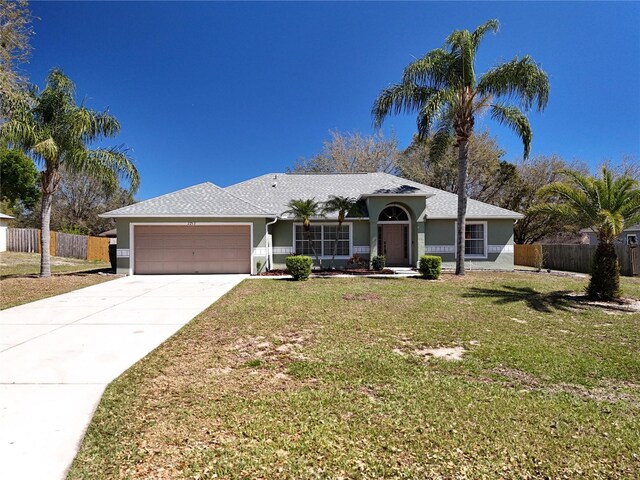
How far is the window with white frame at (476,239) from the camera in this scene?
17.5 m

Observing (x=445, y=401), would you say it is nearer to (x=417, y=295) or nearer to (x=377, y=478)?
(x=377, y=478)

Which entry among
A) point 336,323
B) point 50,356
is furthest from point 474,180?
point 50,356

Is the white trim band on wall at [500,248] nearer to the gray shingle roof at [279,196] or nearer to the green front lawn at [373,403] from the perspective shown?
the gray shingle roof at [279,196]

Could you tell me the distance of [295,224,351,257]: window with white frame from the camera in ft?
56.2

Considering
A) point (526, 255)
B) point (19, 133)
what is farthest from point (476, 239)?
point (19, 133)

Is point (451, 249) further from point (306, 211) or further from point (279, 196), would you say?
point (279, 196)

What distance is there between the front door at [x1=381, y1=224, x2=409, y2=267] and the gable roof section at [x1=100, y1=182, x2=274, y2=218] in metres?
6.38

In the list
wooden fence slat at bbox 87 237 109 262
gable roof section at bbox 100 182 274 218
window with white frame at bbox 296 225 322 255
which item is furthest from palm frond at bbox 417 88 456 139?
wooden fence slat at bbox 87 237 109 262

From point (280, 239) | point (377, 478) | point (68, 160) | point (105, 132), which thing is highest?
point (105, 132)

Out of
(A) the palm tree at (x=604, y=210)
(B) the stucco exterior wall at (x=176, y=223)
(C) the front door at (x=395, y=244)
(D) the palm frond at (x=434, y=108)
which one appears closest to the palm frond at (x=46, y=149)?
(B) the stucco exterior wall at (x=176, y=223)

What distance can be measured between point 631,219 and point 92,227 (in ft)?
140

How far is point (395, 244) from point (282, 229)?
6.16m

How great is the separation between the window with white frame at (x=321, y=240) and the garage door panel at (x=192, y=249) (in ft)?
9.30

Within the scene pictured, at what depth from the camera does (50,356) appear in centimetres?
468
